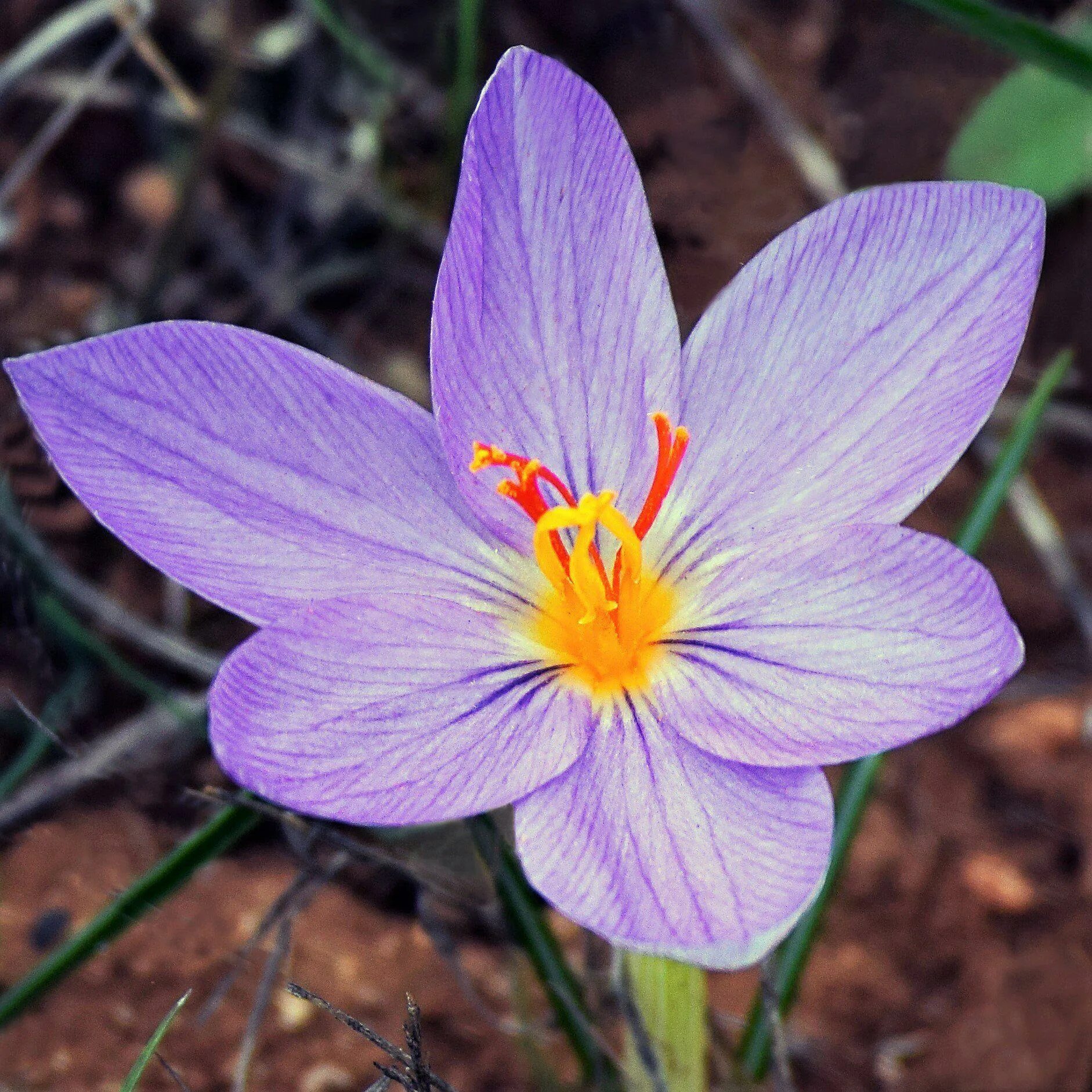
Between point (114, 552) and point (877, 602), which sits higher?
point (877, 602)

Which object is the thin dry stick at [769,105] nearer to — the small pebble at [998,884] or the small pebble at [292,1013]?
the small pebble at [998,884]

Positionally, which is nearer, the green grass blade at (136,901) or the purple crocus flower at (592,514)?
the purple crocus flower at (592,514)

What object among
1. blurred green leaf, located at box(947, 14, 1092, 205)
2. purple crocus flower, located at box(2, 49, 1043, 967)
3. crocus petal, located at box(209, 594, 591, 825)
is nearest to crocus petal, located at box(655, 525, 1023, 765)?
purple crocus flower, located at box(2, 49, 1043, 967)

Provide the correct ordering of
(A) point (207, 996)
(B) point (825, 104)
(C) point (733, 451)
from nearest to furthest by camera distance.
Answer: (C) point (733, 451) < (A) point (207, 996) < (B) point (825, 104)

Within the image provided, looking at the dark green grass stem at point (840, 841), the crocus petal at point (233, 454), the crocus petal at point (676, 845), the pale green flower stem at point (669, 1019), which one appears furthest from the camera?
the dark green grass stem at point (840, 841)

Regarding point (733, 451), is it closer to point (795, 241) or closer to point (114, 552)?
point (795, 241)

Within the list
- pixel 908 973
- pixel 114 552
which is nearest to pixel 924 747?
pixel 908 973

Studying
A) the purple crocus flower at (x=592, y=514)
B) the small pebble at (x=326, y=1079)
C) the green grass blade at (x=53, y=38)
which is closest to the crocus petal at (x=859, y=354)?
the purple crocus flower at (x=592, y=514)
